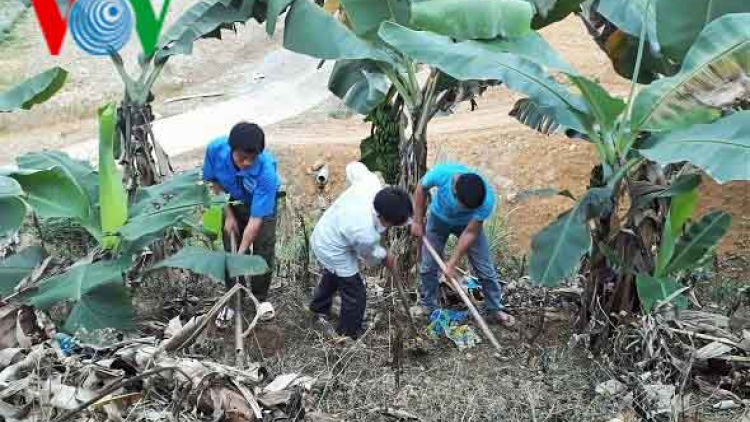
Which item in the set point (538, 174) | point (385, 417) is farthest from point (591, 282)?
point (538, 174)

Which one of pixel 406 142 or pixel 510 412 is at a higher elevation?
pixel 406 142

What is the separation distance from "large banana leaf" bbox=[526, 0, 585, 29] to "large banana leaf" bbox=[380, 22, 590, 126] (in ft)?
2.13

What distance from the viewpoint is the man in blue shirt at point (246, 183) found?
16.4ft

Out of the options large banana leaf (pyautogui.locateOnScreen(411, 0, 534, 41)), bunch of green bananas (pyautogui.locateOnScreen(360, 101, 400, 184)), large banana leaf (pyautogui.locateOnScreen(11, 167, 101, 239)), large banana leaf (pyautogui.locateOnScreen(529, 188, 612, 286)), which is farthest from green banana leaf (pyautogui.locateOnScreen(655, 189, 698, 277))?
large banana leaf (pyautogui.locateOnScreen(11, 167, 101, 239))

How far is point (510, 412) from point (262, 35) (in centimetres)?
1328

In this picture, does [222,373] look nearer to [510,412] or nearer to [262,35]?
[510,412]

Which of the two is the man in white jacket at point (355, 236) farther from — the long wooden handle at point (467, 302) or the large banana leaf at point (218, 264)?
the large banana leaf at point (218, 264)

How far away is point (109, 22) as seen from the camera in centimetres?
698

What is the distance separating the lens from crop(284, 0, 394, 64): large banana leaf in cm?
529

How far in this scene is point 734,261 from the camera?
8.19 m

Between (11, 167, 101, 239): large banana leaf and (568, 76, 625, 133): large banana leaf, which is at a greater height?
(568, 76, 625, 133): large banana leaf

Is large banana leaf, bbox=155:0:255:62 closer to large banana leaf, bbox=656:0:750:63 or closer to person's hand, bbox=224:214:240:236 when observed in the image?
person's hand, bbox=224:214:240:236

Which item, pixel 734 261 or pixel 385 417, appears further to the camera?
pixel 734 261

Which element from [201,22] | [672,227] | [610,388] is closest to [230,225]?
[201,22]
